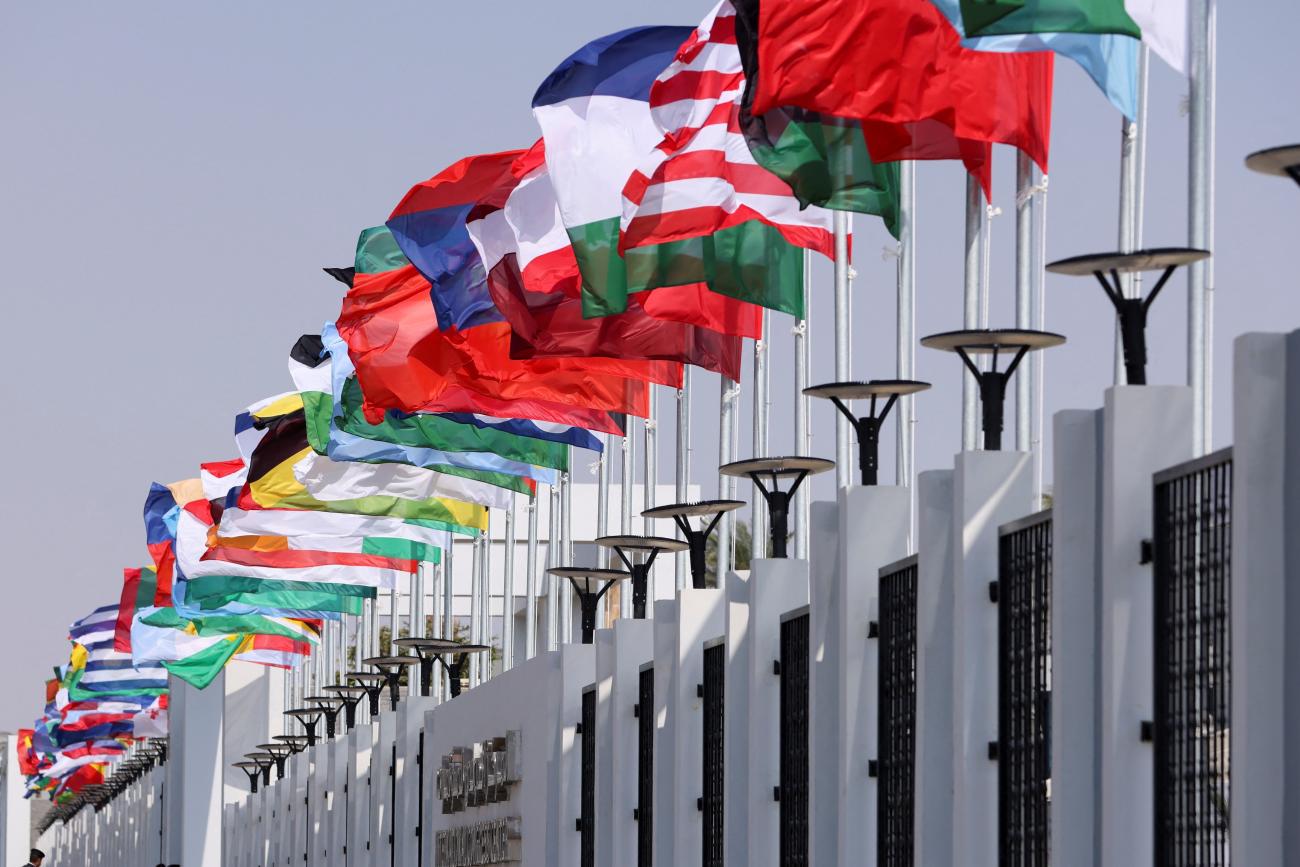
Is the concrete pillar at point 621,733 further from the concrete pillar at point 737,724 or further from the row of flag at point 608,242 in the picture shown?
the concrete pillar at point 737,724

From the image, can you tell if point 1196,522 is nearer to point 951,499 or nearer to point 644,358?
point 951,499

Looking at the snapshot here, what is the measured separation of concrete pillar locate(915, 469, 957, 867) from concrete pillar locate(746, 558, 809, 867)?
140 inches

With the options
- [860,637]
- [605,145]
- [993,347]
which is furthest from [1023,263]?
[605,145]

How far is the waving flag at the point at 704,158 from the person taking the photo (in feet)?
56.9

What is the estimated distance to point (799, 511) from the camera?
20312 millimetres

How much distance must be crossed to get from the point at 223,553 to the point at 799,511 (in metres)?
15.9

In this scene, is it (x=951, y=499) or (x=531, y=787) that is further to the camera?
(x=531, y=787)

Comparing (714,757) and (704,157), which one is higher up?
(704,157)

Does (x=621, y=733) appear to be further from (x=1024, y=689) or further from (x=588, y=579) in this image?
(x=1024, y=689)

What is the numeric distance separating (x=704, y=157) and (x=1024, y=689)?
5910 millimetres

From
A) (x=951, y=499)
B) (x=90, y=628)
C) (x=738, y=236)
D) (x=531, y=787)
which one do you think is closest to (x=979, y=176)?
(x=951, y=499)

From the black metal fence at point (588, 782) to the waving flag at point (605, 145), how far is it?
6.47 meters

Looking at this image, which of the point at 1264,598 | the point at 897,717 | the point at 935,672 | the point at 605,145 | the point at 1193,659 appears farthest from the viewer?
the point at 605,145

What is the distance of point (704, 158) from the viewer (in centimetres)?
1741
